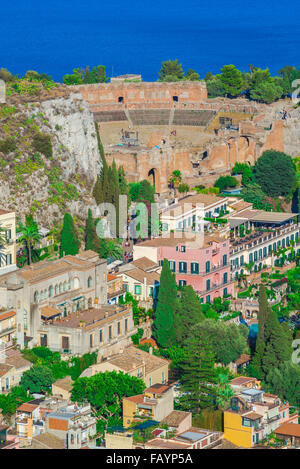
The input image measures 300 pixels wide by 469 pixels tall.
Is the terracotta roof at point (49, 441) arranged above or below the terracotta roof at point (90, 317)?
below

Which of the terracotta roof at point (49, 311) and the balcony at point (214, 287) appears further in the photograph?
the balcony at point (214, 287)

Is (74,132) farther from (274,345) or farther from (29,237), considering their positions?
(274,345)

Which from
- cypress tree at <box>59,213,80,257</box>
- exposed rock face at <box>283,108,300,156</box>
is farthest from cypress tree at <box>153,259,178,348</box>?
exposed rock face at <box>283,108,300,156</box>

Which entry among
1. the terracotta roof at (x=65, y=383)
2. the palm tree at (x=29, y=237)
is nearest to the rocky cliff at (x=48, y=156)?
the palm tree at (x=29, y=237)

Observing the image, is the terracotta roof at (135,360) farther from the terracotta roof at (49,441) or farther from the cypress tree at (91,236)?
the cypress tree at (91,236)

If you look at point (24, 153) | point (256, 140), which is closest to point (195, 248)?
point (24, 153)
